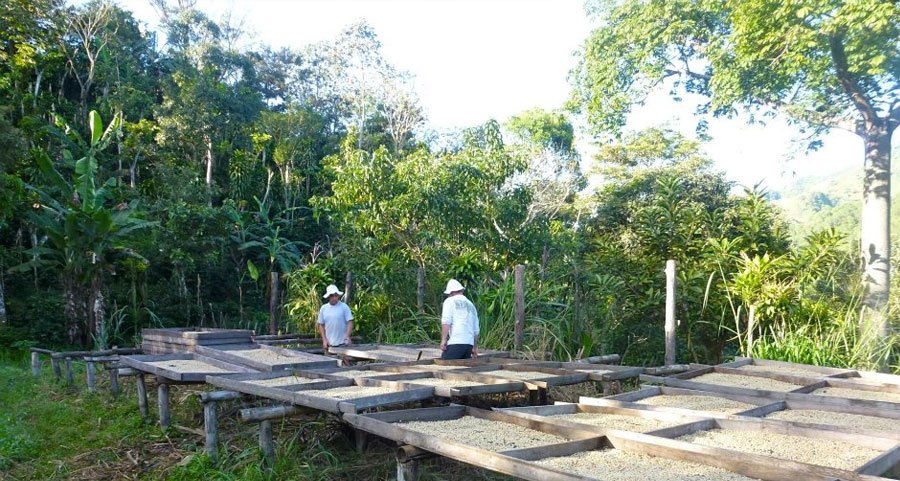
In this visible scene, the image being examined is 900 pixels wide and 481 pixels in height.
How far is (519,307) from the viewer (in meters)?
6.66

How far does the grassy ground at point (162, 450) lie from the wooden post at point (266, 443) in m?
0.05

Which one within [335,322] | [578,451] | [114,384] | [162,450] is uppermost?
[335,322]

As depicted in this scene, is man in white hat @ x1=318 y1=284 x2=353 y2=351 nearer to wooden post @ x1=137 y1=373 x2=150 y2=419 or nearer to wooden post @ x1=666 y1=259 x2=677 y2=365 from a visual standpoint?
wooden post @ x1=137 y1=373 x2=150 y2=419

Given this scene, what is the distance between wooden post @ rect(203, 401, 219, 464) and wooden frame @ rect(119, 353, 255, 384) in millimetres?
451

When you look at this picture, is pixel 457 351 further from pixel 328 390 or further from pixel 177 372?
pixel 177 372

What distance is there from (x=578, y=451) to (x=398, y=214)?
19.2ft

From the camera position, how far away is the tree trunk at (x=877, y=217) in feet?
22.2

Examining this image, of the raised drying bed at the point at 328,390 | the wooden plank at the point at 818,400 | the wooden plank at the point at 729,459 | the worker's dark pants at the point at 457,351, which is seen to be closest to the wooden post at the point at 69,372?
the raised drying bed at the point at 328,390

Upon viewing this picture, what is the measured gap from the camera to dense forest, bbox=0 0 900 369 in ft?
23.0

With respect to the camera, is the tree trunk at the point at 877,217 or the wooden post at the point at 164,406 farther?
the tree trunk at the point at 877,217

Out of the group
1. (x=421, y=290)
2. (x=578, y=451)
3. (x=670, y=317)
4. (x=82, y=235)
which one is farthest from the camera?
(x=82, y=235)

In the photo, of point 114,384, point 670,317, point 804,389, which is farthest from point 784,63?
point 114,384

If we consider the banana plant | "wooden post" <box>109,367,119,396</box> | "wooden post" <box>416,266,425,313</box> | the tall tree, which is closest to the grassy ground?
"wooden post" <box>109,367,119,396</box>

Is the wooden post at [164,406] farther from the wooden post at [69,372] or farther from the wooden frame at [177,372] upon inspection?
the wooden post at [69,372]
